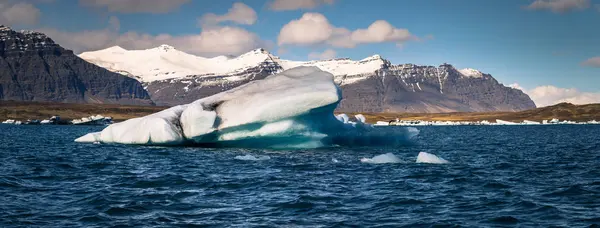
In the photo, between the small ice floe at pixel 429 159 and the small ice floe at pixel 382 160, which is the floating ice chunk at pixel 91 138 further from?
the small ice floe at pixel 429 159

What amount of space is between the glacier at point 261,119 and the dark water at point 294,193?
22.0 feet

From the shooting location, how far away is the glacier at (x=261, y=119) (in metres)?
37.7

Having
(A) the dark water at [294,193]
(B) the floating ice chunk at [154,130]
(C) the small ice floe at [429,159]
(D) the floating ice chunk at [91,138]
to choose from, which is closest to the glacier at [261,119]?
(B) the floating ice chunk at [154,130]

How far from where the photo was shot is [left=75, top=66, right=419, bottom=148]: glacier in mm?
37688

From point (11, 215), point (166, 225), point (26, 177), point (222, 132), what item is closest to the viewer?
point (166, 225)

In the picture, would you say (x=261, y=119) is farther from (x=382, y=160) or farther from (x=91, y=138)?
(x=91, y=138)

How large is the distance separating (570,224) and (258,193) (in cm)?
985

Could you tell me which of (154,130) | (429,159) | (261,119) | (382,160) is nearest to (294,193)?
(382,160)

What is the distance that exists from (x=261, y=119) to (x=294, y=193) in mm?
18308

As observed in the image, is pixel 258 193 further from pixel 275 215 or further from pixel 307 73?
pixel 307 73

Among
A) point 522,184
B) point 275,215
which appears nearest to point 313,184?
point 275,215

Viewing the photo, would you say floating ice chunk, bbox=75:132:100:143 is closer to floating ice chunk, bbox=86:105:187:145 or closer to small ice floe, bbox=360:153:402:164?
floating ice chunk, bbox=86:105:187:145

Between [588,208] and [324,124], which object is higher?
[324,124]

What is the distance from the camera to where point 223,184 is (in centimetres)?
2220
